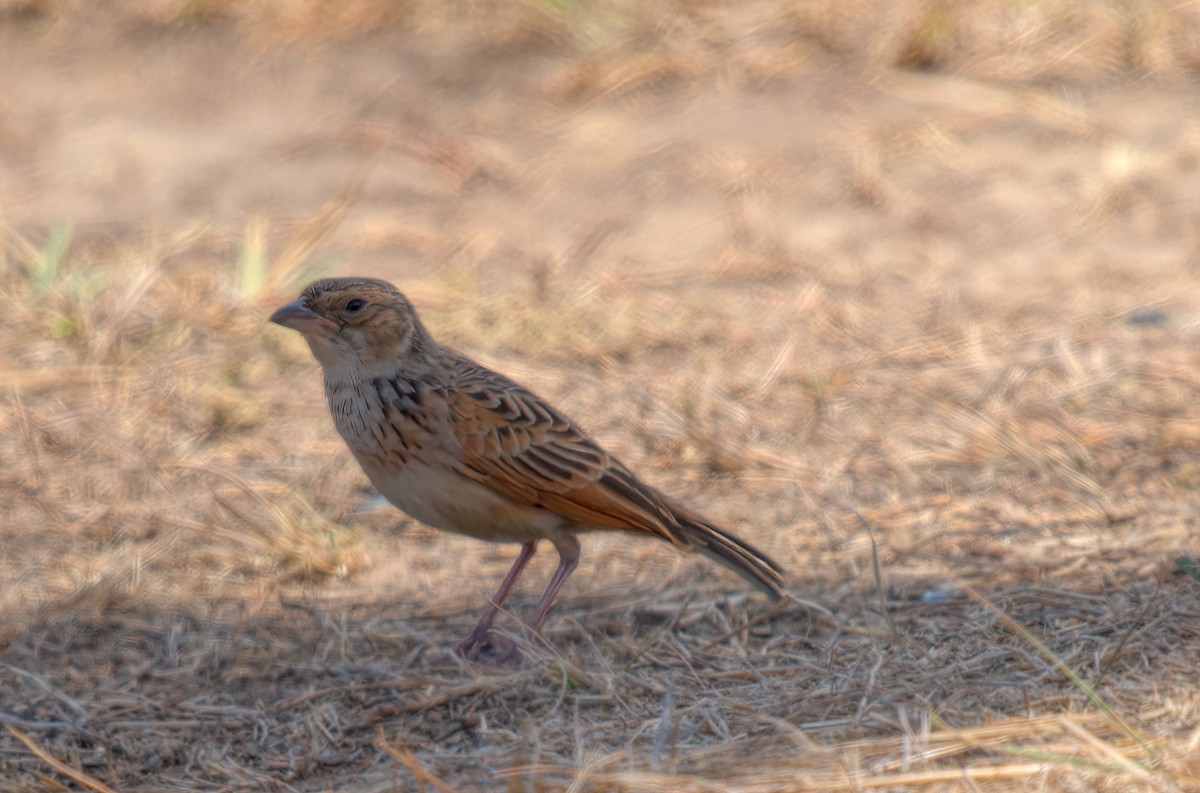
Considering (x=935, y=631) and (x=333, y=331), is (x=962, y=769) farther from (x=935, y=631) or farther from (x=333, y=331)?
(x=333, y=331)

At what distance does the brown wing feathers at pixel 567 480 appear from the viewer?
4.64m

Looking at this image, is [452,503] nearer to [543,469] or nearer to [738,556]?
[543,469]

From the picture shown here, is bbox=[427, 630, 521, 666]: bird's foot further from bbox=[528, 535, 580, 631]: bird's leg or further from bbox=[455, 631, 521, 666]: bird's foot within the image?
bbox=[528, 535, 580, 631]: bird's leg

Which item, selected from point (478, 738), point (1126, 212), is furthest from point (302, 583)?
point (1126, 212)

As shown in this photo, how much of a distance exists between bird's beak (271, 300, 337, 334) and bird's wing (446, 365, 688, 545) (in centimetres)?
45

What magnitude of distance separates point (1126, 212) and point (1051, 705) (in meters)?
4.61

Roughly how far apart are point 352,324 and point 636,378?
2143 mm

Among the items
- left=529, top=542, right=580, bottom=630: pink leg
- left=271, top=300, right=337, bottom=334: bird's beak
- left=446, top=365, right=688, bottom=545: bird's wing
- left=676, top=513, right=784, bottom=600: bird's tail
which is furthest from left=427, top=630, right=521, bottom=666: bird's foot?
left=271, top=300, right=337, bottom=334: bird's beak

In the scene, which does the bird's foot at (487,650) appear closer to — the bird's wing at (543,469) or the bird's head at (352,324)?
the bird's wing at (543,469)

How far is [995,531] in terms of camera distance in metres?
5.11

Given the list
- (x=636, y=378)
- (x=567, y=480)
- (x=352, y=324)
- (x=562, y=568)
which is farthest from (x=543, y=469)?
(x=636, y=378)

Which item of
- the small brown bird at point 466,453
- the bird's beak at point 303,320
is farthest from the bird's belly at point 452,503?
the bird's beak at point 303,320

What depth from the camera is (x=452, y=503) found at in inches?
182

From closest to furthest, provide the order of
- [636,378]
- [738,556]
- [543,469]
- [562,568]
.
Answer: [738,556] → [543,469] → [562,568] → [636,378]
